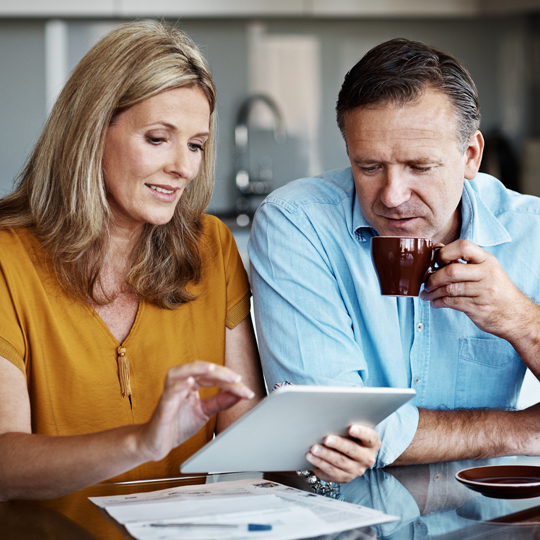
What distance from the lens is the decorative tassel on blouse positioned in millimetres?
1419

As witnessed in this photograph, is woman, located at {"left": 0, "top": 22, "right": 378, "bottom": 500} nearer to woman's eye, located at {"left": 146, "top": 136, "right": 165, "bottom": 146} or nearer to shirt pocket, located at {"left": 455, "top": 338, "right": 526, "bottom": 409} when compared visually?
woman's eye, located at {"left": 146, "top": 136, "right": 165, "bottom": 146}

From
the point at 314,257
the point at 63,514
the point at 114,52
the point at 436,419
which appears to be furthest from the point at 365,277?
the point at 63,514

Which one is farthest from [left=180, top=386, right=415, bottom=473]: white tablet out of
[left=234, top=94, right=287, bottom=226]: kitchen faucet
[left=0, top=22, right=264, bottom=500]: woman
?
[left=234, top=94, right=287, bottom=226]: kitchen faucet

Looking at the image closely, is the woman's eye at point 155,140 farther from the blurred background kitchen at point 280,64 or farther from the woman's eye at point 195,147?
the blurred background kitchen at point 280,64

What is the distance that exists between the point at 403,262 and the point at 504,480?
14.8 inches

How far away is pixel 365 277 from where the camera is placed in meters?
1.53

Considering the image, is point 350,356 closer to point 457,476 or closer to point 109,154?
point 457,476

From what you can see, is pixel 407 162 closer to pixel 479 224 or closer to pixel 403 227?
pixel 403 227

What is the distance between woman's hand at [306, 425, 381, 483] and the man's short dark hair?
65cm

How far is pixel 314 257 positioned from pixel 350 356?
226mm

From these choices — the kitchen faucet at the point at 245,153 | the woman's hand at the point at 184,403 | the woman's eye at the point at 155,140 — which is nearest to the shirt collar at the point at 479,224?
the woman's eye at the point at 155,140

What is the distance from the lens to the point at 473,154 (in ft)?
5.08

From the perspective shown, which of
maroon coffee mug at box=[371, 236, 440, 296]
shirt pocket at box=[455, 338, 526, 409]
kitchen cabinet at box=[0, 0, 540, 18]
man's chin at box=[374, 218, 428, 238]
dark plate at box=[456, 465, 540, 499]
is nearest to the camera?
dark plate at box=[456, 465, 540, 499]

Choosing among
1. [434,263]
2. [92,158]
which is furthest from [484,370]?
[92,158]
